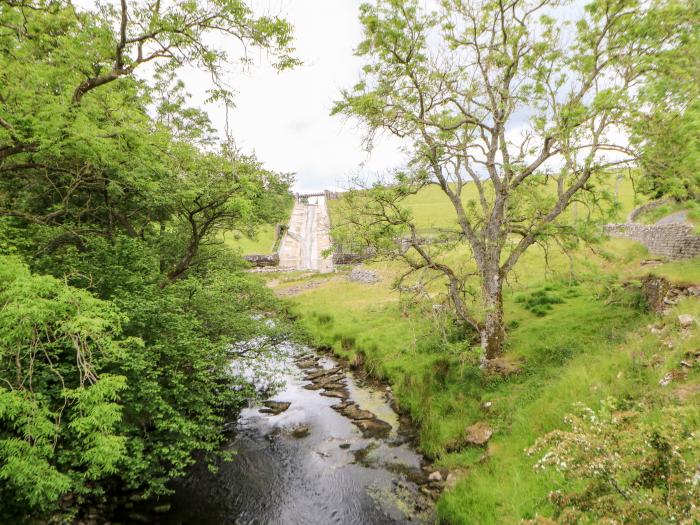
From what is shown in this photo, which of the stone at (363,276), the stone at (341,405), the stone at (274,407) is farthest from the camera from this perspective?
the stone at (363,276)

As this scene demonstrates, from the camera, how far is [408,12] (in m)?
12.5

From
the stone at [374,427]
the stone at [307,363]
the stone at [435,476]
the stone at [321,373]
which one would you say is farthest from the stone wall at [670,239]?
the stone at [307,363]

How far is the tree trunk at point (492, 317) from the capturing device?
14.0 metres

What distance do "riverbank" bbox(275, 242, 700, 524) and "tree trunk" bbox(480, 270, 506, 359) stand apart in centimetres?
74

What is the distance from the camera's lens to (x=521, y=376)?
13562 millimetres

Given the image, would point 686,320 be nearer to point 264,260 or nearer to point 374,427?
point 374,427

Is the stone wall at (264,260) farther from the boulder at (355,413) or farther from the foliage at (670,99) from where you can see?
the foliage at (670,99)

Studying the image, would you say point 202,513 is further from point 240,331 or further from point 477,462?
point 477,462

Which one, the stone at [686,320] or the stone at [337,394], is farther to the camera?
the stone at [337,394]

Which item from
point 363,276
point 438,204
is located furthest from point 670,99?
point 438,204

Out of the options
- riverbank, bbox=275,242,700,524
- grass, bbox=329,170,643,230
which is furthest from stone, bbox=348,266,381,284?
riverbank, bbox=275,242,700,524

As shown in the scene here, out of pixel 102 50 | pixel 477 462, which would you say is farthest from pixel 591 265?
pixel 102 50

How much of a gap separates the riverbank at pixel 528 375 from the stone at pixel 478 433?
0.09m

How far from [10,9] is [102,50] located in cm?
202
